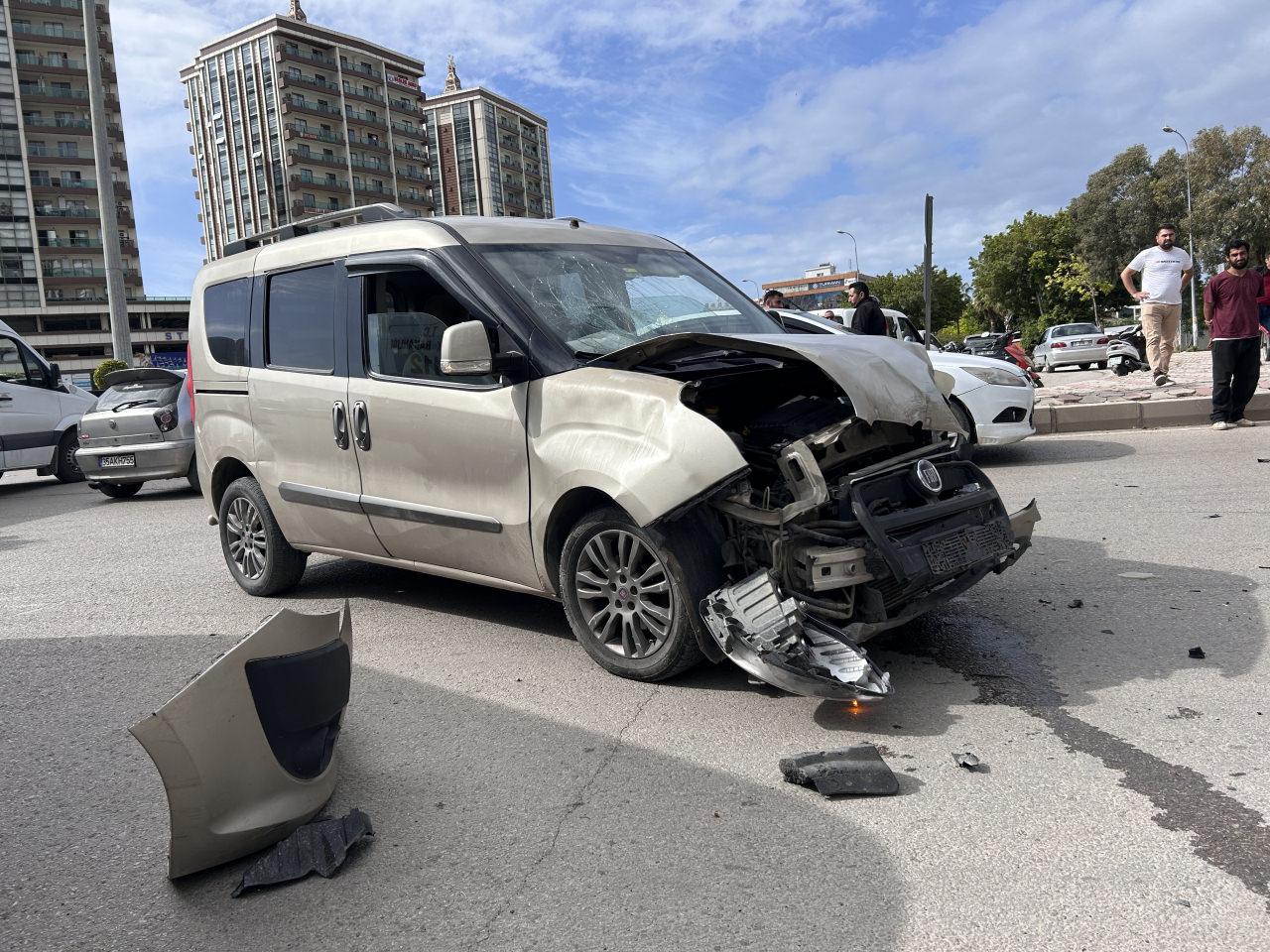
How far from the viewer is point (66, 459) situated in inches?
597

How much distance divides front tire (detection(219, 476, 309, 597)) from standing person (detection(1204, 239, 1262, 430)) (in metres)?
9.16

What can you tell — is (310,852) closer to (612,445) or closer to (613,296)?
(612,445)

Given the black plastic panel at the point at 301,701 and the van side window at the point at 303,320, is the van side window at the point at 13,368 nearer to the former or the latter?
the van side window at the point at 303,320

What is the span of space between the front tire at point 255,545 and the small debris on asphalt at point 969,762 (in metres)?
4.07

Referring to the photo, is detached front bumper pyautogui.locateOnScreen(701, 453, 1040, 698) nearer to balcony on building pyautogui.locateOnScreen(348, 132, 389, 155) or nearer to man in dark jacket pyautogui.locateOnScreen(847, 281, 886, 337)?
man in dark jacket pyautogui.locateOnScreen(847, 281, 886, 337)

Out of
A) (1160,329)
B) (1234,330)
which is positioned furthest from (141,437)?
(1160,329)

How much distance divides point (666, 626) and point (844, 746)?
87 centimetres

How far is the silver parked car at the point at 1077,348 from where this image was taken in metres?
33.7

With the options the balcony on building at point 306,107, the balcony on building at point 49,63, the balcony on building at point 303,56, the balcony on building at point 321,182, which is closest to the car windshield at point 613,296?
the balcony on building at point 49,63

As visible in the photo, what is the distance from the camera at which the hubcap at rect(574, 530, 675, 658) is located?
12.8 feet

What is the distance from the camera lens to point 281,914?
8.41ft

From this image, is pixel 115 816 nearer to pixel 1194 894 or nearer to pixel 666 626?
pixel 666 626

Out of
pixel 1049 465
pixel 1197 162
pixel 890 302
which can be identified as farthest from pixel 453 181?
pixel 1049 465

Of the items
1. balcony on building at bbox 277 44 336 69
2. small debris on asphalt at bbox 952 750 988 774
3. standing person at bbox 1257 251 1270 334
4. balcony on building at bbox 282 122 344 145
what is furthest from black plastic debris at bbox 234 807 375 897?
balcony on building at bbox 277 44 336 69
